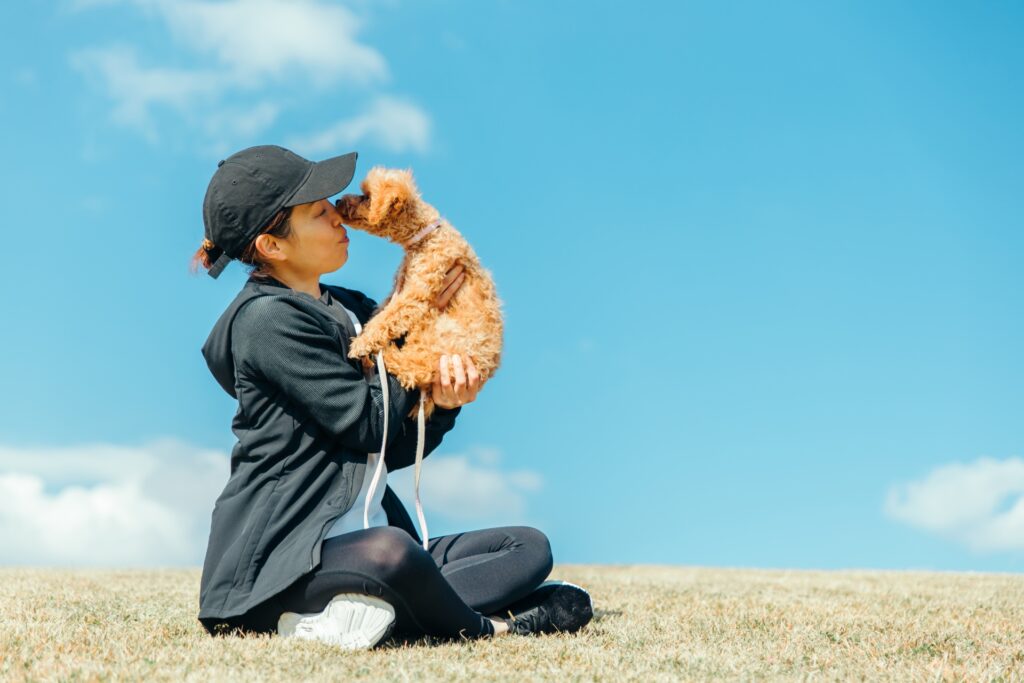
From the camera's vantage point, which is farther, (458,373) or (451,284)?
(451,284)

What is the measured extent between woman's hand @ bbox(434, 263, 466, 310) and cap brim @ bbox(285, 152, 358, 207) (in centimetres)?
51

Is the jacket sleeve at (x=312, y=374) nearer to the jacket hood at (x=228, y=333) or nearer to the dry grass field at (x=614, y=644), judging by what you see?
the jacket hood at (x=228, y=333)

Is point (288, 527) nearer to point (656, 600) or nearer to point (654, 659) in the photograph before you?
point (654, 659)

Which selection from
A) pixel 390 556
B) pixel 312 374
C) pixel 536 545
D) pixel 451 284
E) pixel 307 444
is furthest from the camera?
pixel 536 545

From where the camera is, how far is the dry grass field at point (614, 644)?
326 centimetres

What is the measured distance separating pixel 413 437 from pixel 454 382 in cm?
33

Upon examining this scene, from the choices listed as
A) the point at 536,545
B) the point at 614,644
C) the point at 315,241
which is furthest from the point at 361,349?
the point at 614,644

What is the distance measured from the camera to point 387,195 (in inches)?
147

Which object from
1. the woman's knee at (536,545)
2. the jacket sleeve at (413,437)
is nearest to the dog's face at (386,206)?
the jacket sleeve at (413,437)

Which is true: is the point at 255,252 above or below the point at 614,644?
above

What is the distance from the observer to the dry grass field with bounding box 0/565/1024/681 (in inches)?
128

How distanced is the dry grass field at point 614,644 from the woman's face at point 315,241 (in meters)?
1.37

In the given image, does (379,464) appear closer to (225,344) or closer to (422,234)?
(225,344)

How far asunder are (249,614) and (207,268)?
1318 millimetres
